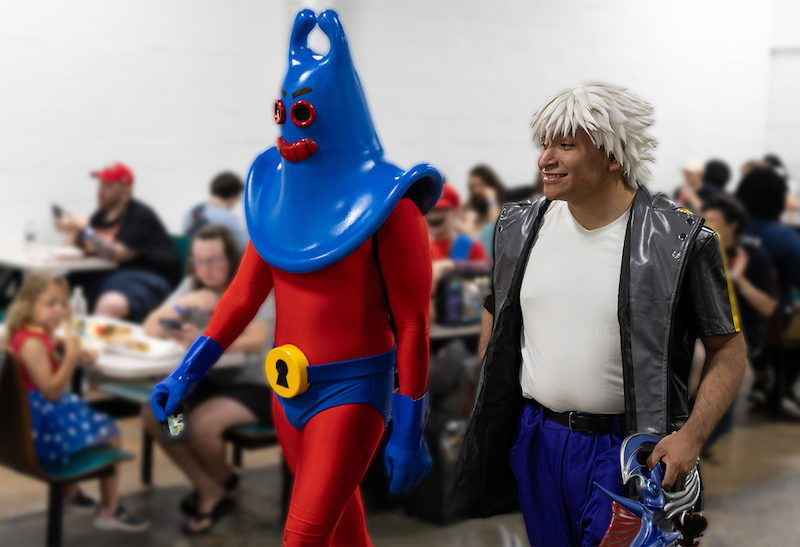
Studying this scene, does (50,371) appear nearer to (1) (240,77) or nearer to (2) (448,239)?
(2) (448,239)

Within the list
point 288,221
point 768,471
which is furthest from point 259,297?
point 768,471

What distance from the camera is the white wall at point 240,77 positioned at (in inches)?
234

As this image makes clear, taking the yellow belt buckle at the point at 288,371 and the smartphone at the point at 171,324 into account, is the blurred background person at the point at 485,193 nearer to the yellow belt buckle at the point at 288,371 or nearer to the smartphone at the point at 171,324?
the smartphone at the point at 171,324

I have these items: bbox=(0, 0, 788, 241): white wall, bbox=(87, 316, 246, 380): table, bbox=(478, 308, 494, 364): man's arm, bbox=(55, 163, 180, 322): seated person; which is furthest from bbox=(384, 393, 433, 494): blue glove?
bbox=(0, 0, 788, 241): white wall

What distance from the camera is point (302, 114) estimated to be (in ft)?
5.88

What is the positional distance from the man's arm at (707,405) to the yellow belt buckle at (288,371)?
27.4 inches

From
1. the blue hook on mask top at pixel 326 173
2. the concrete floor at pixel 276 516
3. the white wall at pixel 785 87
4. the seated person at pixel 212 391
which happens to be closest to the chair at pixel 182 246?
the concrete floor at pixel 276 516

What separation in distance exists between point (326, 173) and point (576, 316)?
1.91 feet

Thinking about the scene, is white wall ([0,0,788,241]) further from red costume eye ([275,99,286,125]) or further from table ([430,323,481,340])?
red costume eye ([275,99,286,125])

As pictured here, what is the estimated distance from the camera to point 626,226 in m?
1.65

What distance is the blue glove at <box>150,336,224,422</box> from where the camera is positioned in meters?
1.84

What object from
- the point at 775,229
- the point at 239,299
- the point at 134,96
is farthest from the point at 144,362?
the point at 775,229

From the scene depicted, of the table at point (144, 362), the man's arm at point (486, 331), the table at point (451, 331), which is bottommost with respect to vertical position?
the table at point (144, 362)

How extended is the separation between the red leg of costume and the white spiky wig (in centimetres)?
69
